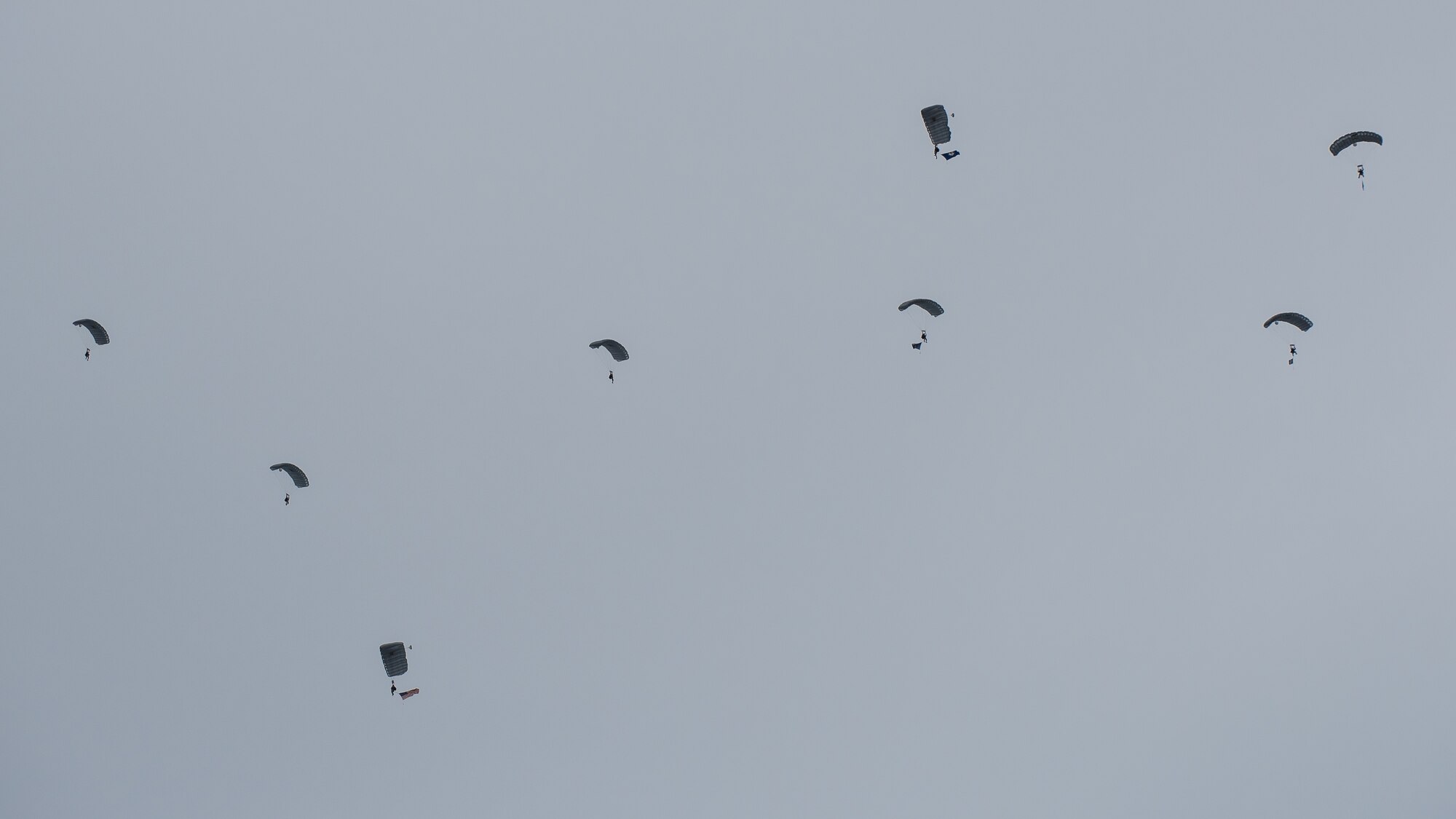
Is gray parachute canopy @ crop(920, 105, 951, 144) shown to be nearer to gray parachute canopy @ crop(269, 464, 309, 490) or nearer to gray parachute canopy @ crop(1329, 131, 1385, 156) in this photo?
gray parachute canopy @ crop(1329, 131, 1385, 156)

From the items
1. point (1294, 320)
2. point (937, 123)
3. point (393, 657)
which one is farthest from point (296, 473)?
point (1294, 320)

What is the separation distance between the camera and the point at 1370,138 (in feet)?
135

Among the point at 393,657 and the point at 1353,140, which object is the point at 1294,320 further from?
Result: the point at 393,657

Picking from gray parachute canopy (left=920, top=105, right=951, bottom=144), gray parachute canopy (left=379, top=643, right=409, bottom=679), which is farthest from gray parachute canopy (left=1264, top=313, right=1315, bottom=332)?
gray parachute canopy (left=379, top=643, right=409, bottom=679)

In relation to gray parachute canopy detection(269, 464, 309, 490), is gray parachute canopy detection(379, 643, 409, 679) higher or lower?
lower

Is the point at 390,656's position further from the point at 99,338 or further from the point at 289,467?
the point at 99,338

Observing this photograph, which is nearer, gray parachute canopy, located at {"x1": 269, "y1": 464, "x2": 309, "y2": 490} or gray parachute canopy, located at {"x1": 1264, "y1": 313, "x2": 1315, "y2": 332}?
gray parachute canopy, located at {"x1": 1264, "y1": 313, "x2": 1315, "y2": 332}

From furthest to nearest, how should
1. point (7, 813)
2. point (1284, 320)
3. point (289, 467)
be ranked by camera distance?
point (7, 813), point (289, 467), point (1284, 320)

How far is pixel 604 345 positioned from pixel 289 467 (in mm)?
14421

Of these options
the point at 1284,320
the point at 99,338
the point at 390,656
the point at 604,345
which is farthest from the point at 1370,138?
the point at 99,338

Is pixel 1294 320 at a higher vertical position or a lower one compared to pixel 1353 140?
lower

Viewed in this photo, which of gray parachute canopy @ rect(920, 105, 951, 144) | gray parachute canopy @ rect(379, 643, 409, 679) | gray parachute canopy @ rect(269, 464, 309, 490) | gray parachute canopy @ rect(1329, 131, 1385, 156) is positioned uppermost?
gray parachute canopy @ rect(920, 105, 951, 144)

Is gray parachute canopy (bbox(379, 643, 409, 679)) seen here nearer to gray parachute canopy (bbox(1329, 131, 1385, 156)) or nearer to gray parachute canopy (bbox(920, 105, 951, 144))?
gray parachute canopy (bbox(920, 105, 951, 144))

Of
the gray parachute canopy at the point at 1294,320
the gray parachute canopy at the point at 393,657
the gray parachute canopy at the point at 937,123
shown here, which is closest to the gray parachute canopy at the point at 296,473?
the gray parachute canopy at the point at 393,657
